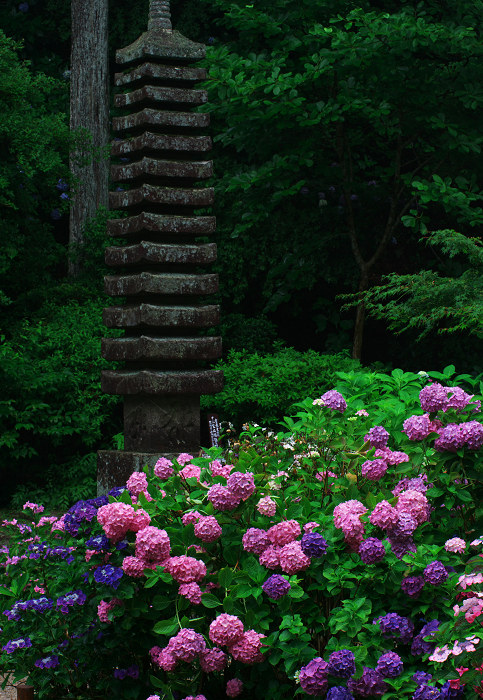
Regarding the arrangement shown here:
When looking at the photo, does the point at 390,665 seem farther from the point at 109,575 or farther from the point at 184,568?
the point at 109,575

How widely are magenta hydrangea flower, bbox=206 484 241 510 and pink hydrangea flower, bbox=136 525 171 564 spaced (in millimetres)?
212

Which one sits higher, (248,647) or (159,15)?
(159,15)

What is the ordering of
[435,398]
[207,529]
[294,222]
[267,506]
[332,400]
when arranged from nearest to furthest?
[207,529], [267,506], [435,398], [332,400], [294,222]

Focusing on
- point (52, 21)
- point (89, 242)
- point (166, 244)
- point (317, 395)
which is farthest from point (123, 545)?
point (52, 21)

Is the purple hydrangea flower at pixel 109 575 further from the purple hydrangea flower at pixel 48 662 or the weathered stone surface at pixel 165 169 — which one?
the weathered stone surface at pixel 165 169

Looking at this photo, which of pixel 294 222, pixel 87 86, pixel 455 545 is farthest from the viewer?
pixel 87 86

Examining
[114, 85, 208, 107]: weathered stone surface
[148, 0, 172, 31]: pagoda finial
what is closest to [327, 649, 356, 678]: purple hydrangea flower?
[114, 85, 208, 107]: weathered stone surface

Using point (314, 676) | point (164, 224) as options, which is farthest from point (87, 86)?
point (314, 676)

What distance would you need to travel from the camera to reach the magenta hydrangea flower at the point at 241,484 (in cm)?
317

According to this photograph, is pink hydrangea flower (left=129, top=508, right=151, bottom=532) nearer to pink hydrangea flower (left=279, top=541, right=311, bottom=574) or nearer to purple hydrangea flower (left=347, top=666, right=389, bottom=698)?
pink hydrangea flower (left=279, top=541, right=311, bottom=574)

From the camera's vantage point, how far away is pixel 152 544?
3.05 meters

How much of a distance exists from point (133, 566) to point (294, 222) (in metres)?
8.34

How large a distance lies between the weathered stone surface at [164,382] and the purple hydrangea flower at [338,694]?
3.72 metres

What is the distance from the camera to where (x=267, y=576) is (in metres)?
3.14
